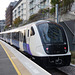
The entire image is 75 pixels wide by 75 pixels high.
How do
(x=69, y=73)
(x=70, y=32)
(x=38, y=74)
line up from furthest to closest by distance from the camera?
(x=70, y=32) < (x=69, y=73) < (x=38, y=74)

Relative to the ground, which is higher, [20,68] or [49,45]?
[49,45]

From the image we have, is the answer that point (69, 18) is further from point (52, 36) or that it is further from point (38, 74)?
point (38, 74)

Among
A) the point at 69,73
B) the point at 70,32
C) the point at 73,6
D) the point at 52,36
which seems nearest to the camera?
the point at 69,73

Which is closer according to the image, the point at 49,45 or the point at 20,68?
the point at 20,68

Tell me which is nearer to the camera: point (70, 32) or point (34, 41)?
point (34, 41)

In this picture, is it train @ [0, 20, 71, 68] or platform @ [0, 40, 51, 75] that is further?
train @ [0, 20, 71, 68]

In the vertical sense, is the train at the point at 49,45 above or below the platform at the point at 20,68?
above

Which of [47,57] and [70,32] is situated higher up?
[70,32]

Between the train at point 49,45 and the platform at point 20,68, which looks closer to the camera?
the platform at point 20,68

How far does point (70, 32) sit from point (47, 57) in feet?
51.3

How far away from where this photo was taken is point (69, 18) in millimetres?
23953

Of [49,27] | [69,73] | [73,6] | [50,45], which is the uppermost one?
[73,6]

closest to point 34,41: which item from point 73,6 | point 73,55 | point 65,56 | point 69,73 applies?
point 65,56

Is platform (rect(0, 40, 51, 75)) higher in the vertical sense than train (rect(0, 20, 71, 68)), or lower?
lower
